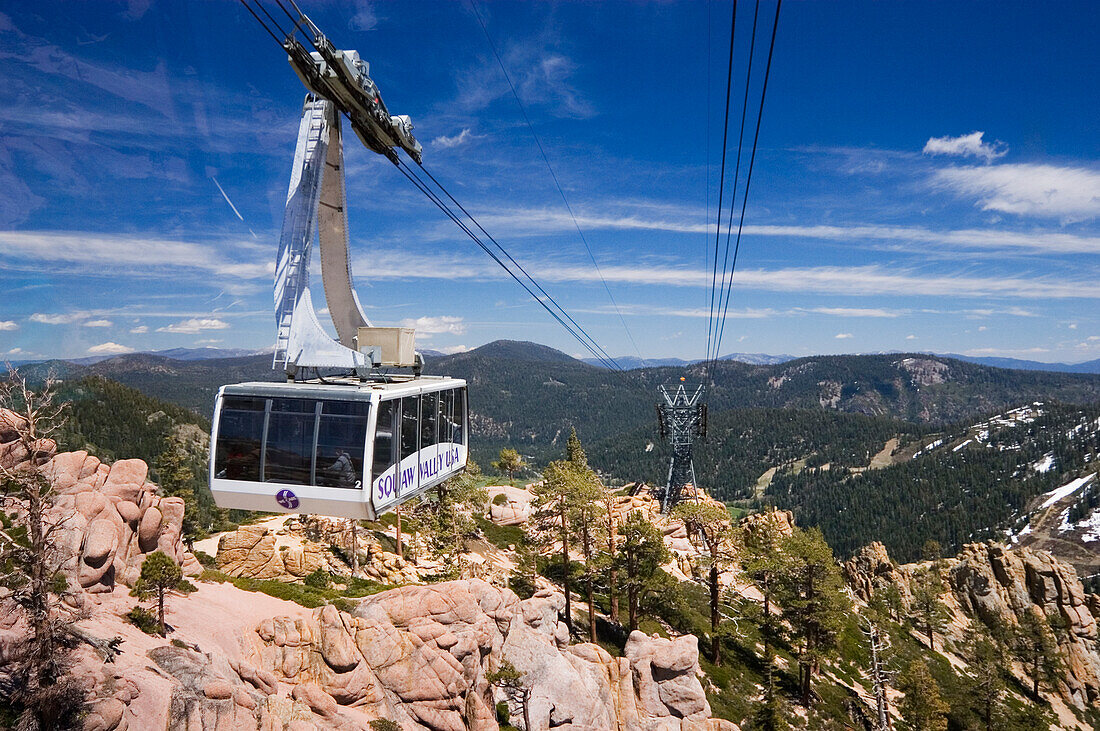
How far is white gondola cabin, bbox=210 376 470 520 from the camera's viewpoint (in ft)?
38.4

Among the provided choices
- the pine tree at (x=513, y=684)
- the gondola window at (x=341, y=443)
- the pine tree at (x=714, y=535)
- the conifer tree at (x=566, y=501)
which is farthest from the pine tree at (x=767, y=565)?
the gondola window at (x=341, y=443)

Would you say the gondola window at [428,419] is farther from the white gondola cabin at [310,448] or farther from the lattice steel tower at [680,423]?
the lattice steel tower at [680,423]

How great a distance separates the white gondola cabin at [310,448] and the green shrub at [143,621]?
335 inches

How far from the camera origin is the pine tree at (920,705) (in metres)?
36.2

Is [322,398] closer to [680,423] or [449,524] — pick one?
[449,524]

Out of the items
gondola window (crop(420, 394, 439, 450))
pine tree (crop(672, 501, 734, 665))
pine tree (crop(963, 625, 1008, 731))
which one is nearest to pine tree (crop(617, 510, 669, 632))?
pine tree (crop(672, 501, 734, 665))

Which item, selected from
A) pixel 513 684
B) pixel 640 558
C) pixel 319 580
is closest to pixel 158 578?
pixel 319 580

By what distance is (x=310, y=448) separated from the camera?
11891mm

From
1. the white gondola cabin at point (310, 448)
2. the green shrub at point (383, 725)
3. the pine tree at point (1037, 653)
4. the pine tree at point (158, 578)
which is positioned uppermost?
the white gondola cabin at point (310, 448)

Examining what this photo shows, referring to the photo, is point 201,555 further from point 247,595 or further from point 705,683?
point 705,683

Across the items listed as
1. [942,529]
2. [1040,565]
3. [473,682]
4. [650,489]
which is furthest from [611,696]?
[942,529]

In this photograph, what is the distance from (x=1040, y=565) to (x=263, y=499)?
102m

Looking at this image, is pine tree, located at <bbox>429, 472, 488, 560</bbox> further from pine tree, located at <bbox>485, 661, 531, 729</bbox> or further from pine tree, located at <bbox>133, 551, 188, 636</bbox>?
pine tree, located at <bbox>133, 551, 188, 636</bbox>

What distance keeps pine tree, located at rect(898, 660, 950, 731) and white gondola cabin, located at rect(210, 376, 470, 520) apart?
41.8 metres
